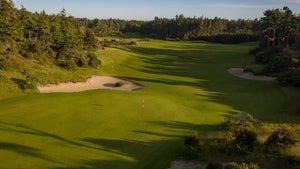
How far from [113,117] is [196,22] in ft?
570

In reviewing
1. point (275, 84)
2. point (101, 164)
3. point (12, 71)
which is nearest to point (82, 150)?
point (101, 164)

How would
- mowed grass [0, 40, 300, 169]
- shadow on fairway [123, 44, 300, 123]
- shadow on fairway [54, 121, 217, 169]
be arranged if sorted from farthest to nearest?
shadow on fairway [123, 44, 300, 123] → mowed grass [0, 40, 300, 169] → shadow on fairway [54, 121, 217, 169]

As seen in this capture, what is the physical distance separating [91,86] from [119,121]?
26692 mm

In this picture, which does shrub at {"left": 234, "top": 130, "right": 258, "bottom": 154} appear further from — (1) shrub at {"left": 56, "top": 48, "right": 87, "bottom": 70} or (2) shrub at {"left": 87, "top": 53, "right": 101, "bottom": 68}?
(2) shrub at {"left": 87, "top": 53, "right": 101, "bottom": 68}

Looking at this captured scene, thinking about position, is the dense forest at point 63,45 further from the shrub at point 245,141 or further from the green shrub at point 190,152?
the green shrub at point 190,152

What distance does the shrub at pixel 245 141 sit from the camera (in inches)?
899

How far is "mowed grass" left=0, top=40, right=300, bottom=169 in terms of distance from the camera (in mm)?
20500

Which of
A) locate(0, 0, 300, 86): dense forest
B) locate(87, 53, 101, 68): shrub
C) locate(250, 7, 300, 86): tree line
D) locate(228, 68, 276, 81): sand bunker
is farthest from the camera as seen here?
locate(87, 53, 101, 68): shrub

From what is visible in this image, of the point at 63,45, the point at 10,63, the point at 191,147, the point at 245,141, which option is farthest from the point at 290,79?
the point at 63,45

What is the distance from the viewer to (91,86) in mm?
53406

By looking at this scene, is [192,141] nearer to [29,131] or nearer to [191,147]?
[191,147]

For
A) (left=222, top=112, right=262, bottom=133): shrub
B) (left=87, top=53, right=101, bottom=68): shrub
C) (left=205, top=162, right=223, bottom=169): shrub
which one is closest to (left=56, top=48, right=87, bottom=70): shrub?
(left=87, top=53, right=101, bottom=68): shrub

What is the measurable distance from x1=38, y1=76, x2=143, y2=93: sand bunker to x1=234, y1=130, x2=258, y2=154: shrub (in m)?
30.0

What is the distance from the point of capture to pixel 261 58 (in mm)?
77812
